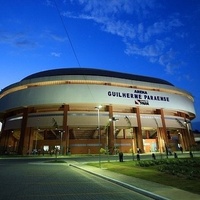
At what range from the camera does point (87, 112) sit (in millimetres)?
57781

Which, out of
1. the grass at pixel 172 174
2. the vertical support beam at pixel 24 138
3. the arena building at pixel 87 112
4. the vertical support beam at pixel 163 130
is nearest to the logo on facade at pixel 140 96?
the arena building at pixel 87 112

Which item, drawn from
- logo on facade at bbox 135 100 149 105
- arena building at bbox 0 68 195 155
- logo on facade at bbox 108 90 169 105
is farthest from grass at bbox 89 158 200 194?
logo on facade at bbox 135 100 149 105

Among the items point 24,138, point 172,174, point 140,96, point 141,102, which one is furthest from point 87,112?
point 172,174

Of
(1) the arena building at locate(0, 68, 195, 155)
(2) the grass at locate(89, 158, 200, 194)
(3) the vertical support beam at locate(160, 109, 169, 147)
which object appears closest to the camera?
(2) the grass at locate(89, 158, 200, 194)

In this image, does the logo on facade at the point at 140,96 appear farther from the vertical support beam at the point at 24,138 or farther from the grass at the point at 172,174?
the grass at the point at 172,174

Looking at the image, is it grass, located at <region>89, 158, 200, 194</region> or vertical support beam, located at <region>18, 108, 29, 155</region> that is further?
vertical support beam, located at <region>18, 108, 29, 155</region>

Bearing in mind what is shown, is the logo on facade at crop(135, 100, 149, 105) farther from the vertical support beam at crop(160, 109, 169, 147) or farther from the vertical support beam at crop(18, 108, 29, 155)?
the vertical support beam at crop(18, 108, 29, 155)

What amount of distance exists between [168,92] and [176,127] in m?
11.0

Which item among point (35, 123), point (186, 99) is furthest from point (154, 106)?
point (35, 123)

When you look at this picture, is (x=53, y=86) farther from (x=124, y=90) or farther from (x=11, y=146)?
(x=11, y=146)

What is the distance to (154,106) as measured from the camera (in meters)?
63.4

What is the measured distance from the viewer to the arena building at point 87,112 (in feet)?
186

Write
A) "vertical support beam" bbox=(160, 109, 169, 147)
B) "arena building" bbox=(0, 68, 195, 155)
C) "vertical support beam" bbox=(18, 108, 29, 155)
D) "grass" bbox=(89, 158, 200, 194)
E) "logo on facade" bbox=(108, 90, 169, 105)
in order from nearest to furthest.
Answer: "grass" bbox=(89, 158, 200, 194) → "vertical support beam" bbox=(18, 108, 29, 155) → "arena building" bbox=(0, 68, 195, 155) → "logo on facade" bbox=(108, 90, 169, 105) → "vertical support beam" bbox=(160, 109, 169, 147)

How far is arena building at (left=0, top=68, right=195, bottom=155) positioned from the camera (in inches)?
2238
